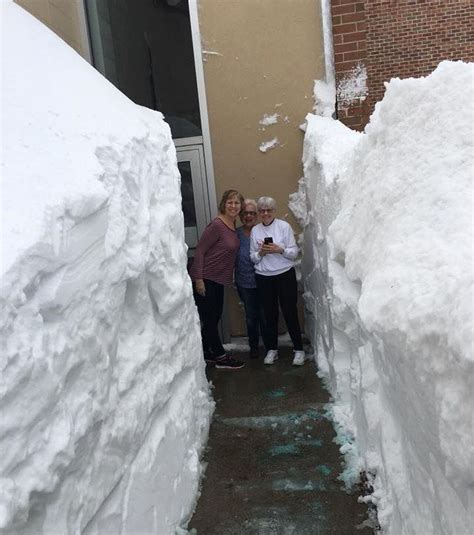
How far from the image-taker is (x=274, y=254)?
15.4 feet

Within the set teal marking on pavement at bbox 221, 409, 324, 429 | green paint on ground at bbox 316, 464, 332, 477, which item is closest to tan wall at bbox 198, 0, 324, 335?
teal marking on pavement at bbox 221, 409, 324, 429

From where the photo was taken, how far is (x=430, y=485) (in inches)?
76.0

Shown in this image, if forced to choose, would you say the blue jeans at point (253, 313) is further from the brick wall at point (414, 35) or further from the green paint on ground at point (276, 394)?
the brick wall at point (414, 35)

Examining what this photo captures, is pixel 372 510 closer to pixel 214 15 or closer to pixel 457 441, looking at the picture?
pixel 457 441

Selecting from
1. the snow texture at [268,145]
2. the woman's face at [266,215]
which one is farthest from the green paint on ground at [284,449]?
the snow texture at [268,145]

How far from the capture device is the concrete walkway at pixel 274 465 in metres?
2.85

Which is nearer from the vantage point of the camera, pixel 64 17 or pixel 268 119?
pixel 64 17

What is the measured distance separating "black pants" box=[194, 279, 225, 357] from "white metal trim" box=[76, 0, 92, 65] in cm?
287

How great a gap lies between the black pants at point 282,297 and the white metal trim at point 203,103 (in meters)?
1.19

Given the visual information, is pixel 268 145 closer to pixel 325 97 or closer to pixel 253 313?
pixel 325 97

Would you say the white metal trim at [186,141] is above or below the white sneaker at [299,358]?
above

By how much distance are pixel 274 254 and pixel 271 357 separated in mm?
945

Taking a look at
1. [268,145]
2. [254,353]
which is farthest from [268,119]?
[254,353]

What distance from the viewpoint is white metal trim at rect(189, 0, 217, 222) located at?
211 inches
